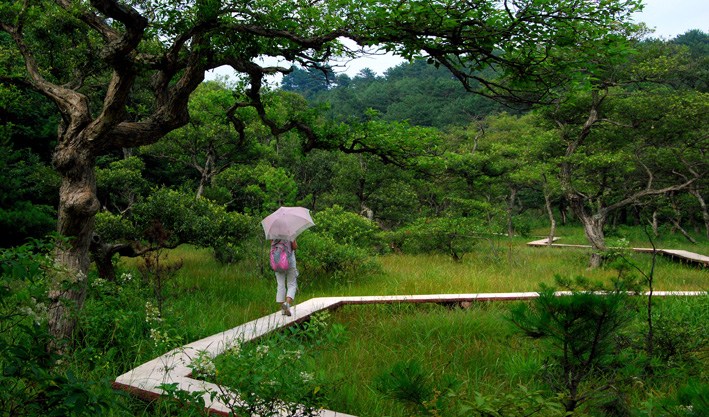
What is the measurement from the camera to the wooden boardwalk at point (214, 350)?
3697 mm

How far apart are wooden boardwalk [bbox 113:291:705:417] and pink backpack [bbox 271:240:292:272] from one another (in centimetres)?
62

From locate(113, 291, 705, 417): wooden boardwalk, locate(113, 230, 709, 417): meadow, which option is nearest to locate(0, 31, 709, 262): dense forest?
locate(113, 230, 709, 417): meadow

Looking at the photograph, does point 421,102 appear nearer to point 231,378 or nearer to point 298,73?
point 298,73

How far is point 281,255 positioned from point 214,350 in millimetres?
1991

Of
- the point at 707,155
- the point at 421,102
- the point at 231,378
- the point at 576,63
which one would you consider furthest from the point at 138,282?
the point at 421,102

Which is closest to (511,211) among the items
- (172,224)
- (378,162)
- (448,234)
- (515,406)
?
(378,162)

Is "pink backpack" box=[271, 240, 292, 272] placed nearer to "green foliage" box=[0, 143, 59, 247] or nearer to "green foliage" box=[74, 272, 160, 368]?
"green foliage" box=[74, 272, 160, 368]

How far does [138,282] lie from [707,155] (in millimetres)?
21801

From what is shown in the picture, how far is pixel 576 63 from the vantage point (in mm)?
4398

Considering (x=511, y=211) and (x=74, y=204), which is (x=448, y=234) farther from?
(x=511, y=211)

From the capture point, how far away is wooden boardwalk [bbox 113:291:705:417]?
3.70 metres

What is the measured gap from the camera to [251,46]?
5.93 meters

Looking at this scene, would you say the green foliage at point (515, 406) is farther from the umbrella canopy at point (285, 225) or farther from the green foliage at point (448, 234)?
the green foliage at point (448, 234)

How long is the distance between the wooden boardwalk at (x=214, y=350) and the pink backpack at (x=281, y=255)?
2.02 ft
